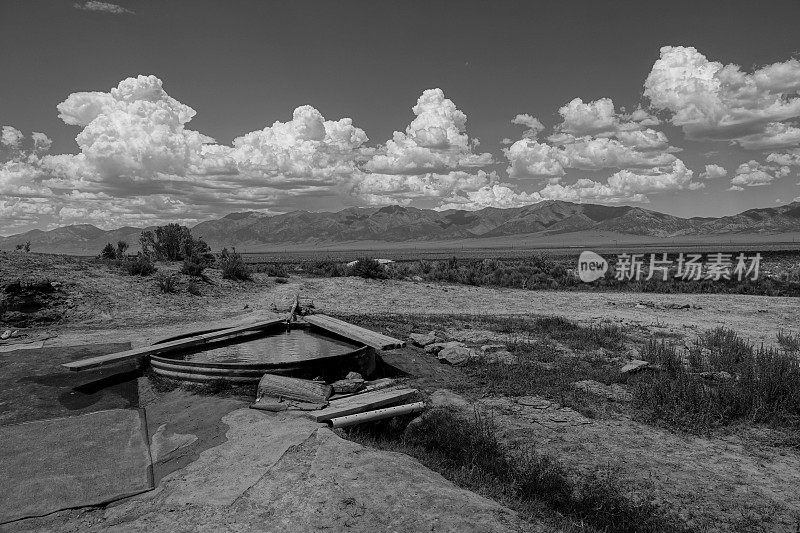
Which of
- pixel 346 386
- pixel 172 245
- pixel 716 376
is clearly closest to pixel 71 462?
pixel 346 386

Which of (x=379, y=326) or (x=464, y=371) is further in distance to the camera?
(x=379, y=326)

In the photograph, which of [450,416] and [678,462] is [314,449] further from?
[678,462]

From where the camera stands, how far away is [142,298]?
52.4 feet

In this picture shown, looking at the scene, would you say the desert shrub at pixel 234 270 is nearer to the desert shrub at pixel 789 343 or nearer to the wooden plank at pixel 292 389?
the wooden plank at pixel 292 389

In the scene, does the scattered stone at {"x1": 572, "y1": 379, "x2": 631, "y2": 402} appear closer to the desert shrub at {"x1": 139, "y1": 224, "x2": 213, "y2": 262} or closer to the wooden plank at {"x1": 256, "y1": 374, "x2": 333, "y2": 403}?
the wooden plank at {"x1": 256, "y1": 374, "x2": 333, "y2": 403}

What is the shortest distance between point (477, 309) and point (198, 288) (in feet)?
34.4

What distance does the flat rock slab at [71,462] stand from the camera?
15.5 ft

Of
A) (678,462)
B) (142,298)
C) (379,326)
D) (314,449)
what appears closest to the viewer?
(314,449)

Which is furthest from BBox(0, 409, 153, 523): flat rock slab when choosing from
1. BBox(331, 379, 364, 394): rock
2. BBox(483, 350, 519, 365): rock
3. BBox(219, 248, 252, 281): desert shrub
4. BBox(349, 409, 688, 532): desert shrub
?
BBox(219, 248, 252, 281): desert shrub

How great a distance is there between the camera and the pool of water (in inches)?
394

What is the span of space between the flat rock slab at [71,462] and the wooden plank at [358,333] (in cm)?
415

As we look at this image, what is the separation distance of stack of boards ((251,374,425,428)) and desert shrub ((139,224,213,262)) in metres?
16.9

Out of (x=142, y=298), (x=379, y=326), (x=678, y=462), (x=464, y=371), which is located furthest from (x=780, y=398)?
(x=142, y=298)

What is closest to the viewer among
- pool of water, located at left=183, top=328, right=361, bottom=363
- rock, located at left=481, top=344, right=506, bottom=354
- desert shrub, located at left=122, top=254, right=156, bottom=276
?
pool of water, located at left=183, top=328, right=361, bottom=363
